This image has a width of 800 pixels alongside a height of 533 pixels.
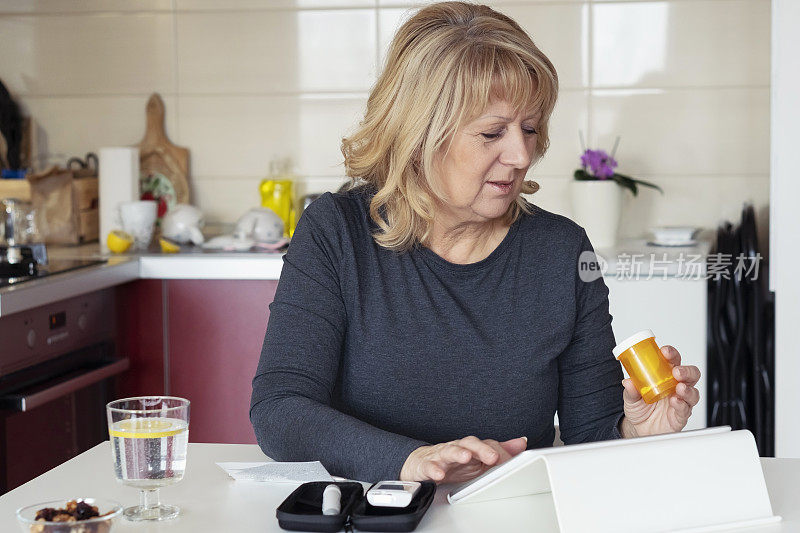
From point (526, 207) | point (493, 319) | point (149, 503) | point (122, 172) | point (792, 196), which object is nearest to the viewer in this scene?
point (149, 503)

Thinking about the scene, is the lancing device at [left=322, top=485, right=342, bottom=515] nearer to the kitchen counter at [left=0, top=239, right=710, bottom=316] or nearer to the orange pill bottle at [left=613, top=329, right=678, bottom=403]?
the orange pill bottle at [left=613, top=329, right=678, bottom=403]

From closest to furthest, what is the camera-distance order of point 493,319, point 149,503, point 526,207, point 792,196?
point 149,503
point 493,319
point 526,207
point 792,196

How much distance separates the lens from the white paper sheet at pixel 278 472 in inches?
45.1

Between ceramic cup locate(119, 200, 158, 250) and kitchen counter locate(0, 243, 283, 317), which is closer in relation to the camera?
kitchen counter locate(0, 243, 283, 317)

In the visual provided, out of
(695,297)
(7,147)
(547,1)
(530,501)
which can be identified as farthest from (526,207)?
(7,147)

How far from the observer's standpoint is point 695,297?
2.54 m

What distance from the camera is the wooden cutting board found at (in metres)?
3.13

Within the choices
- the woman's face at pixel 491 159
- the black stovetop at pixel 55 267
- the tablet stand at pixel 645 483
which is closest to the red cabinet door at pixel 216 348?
the black stovetop at pixel 55 267

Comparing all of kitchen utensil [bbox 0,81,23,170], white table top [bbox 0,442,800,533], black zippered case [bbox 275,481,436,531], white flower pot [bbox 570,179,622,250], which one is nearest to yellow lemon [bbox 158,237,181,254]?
kitchen utensil [bbox 0,81,23,170]

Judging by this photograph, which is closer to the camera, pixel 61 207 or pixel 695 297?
pixel 695 297

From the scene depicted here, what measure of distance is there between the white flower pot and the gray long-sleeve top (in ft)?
4.06

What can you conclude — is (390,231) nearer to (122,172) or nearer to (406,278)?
(406,278)

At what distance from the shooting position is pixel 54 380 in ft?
7.72

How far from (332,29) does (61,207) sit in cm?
97
